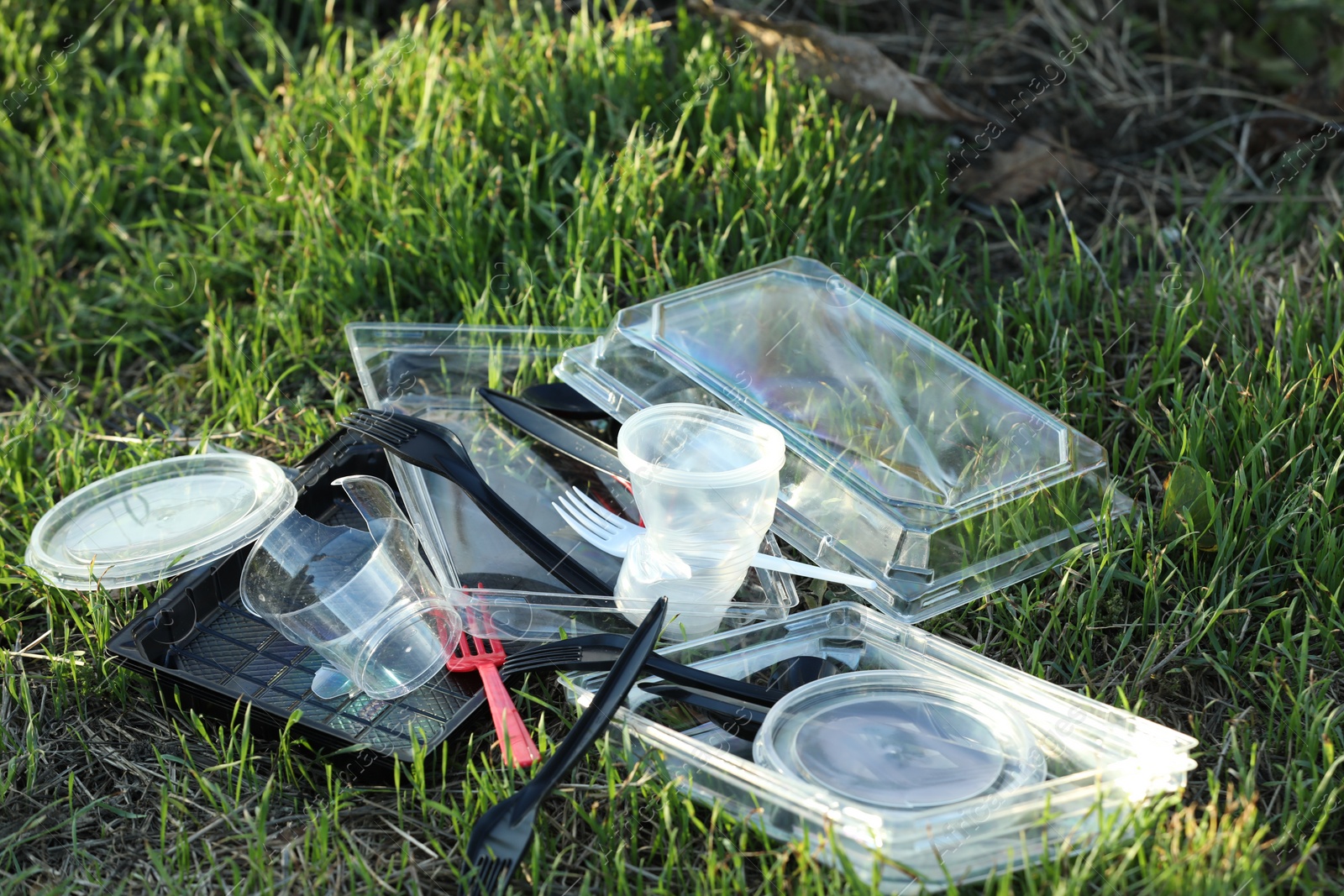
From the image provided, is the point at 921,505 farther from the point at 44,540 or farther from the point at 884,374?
the point at 44,540

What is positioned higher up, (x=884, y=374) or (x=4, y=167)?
(x=884, y=374)

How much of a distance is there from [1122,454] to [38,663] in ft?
6.57

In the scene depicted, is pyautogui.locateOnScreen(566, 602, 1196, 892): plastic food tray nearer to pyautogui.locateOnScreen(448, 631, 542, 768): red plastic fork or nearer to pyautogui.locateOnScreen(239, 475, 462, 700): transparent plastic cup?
pyautogui.locateOnScreen(448, 631, 542, 768): red plastic fork

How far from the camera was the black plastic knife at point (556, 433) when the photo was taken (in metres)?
2.13

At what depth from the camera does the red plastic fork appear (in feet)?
5.44

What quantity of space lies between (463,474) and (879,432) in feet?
2.34

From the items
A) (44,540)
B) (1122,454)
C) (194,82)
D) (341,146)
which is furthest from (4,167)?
(1122,454)

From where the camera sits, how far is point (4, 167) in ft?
11.4

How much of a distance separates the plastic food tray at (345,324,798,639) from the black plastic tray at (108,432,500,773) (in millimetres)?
142

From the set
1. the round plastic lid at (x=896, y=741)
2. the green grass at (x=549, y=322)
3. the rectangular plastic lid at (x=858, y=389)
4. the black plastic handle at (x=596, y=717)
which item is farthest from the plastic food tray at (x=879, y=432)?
the black plastic handle at (x=596, y=717)

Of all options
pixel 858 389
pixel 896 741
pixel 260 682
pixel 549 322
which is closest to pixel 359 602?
pixel 260 682

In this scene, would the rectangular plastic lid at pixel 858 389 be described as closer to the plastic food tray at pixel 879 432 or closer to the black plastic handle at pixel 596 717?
the plastic food tray at pixel 879 432

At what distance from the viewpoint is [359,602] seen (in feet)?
5.91

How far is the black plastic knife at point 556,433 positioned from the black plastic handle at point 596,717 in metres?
0.53
